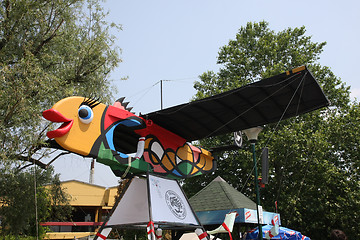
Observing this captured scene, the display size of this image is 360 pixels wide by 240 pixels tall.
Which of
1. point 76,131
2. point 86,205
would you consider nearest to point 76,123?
point 76,131

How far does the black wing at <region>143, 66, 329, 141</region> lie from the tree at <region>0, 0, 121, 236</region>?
12.9 feet

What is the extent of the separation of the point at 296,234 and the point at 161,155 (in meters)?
7.42

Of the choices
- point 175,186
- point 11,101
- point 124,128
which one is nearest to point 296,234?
point 175,186

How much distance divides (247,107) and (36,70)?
6.28 meters

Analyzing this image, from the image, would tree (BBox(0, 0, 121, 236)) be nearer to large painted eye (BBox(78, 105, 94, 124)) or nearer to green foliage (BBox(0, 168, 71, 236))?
green foliage (BBox(0, 168, 71, 236))

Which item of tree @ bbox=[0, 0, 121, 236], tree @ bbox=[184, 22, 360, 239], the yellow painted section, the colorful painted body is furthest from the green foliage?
tree @ bbox=[184, 22, 360, 239]

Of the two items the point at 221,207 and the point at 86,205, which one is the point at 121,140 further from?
the point at 86,205

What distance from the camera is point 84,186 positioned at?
31188 mm

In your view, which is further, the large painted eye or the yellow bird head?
the large painted eye

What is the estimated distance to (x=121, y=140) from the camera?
30.6ft

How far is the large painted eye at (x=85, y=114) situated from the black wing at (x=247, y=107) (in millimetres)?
1757

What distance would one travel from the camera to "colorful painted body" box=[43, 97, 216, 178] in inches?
255

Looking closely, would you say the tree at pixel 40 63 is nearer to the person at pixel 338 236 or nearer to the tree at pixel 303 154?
the person at pixel 338 236

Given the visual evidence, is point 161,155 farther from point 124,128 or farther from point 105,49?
point 105,49
